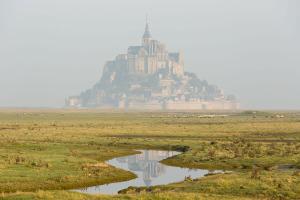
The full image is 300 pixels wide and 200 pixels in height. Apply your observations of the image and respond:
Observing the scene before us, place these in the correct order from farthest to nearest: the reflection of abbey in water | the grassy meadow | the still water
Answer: the reflection of abbey in water
the still water
the grassy meadow

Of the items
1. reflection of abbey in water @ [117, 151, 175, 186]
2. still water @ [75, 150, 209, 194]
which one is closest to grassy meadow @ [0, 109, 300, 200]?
still water @ [75, 150, 209, 194]

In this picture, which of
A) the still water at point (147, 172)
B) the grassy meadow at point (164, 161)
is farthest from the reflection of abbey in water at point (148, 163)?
the grassy meadow at point (164, 161)

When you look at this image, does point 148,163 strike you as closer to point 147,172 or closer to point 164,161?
point 164,161

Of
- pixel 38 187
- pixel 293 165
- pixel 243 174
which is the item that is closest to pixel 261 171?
pixel 243 174

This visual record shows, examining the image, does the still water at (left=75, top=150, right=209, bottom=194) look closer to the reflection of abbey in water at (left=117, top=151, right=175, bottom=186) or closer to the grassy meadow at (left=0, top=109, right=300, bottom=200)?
the reflection of abbey in water at (left=117, top=151, right=175, bottom=186)

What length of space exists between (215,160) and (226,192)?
743 inches

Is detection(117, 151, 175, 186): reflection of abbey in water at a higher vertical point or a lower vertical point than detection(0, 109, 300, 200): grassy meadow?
lower

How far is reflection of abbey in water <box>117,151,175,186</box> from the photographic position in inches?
2098

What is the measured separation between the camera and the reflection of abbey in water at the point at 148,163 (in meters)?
53.3

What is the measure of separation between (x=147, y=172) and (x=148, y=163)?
19.9 feet

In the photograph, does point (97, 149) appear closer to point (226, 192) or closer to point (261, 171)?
point (261, 171)

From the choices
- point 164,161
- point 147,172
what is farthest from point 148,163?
point 147,172

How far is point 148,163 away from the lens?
6078 centimetres

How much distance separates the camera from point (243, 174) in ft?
145
